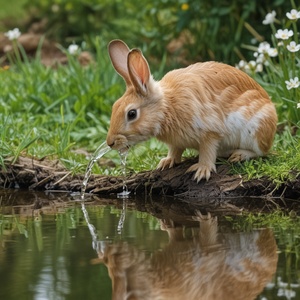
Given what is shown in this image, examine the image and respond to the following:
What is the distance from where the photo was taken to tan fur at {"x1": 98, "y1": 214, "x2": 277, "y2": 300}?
14.5 feet

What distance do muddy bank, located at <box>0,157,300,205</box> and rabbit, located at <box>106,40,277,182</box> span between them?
123mm

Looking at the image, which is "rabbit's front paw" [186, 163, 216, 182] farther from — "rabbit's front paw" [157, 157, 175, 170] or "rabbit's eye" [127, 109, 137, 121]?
"rabbit's eye" [127, 109, 137, 121]

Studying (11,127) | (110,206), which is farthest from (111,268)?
(11,127)

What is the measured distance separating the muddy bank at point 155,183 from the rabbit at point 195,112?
123 millimetres

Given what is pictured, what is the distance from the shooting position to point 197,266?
4812 millimetres

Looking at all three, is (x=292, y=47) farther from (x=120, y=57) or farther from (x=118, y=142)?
(x=118, y=142)

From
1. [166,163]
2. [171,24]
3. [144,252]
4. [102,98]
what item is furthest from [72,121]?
[144,252]

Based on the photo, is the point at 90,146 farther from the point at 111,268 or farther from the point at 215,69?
the point at 111,268

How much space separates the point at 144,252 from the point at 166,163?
1903 millimetres

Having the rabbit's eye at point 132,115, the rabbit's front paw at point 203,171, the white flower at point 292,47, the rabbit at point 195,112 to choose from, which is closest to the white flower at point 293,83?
the white flower at point 292,47

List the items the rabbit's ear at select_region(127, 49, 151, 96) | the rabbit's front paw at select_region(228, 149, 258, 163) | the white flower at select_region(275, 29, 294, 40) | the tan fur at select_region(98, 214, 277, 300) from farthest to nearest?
the white flower at select_region(275, 29, 294, 40) → the rabbit's front paw at select_region(228, 149, 258, 163) → the rabbit's ear at select_region(127, 49, 151, 96) → the tan fur at select_region(98, 214, 277, 300)

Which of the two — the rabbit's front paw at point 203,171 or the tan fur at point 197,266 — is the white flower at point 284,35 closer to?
the rabbit's front paw at point 203,171

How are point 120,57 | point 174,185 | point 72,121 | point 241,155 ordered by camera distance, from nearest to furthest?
point 120,57 → point 241,155 → point 174,185 → point 72,121

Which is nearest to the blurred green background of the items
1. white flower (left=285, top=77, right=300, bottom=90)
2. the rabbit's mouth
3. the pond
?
white flower (left=285, top=77, right=300, bottom=90)
